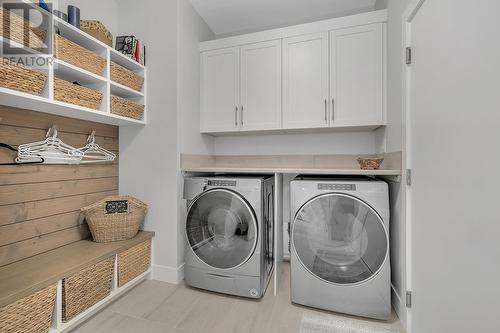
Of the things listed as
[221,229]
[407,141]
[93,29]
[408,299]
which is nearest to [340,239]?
[408,299]

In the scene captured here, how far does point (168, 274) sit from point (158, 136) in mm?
1239

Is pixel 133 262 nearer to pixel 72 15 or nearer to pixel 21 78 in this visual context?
pixel 21 78

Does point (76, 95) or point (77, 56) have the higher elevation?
point (77, 56)

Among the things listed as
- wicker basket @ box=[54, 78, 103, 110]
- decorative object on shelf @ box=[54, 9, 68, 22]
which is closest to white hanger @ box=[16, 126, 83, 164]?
wicker basket @ box=[54, 78, 103, 110]

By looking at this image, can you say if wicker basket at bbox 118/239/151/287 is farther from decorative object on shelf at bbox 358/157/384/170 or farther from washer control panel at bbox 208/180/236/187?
decorative object on shelf at bbox 358/157/384/170

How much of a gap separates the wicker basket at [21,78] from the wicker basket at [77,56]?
0.19 m

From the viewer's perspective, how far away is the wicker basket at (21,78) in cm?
109

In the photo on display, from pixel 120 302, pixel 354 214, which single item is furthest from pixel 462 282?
pixel 120 302

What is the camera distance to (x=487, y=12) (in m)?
0.76

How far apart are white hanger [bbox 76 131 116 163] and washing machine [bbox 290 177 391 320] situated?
5.50 ft

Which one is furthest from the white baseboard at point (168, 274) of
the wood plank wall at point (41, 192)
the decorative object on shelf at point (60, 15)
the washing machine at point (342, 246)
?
the decorative object on shelf at point (60, 15)

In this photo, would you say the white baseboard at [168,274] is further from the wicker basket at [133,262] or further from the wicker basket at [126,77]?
the wicker basket at [126,77]

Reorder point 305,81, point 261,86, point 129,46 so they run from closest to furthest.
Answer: point 129,46 → point 305,81 → point 261,86

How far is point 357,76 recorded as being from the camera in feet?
6.32
